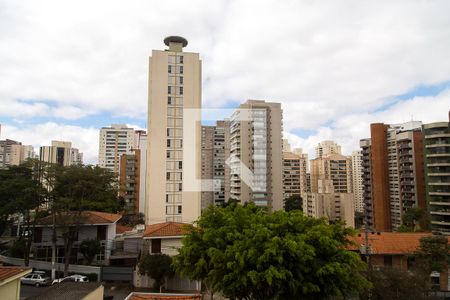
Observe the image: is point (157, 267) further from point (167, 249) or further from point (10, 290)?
point (10, 290)

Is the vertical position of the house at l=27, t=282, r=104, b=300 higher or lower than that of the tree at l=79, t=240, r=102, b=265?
higher

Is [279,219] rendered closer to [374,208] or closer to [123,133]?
[374,208]

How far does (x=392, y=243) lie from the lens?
19.2 meters

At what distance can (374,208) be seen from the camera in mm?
44438

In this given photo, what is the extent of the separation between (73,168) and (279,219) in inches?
602

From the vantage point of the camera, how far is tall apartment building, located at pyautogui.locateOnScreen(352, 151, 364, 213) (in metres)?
70.9

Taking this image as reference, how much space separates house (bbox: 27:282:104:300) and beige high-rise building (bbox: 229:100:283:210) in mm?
35037

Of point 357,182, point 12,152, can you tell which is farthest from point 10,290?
point 357,182

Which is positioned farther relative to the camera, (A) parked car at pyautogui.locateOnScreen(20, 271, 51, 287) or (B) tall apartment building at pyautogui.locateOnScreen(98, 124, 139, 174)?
(B) tall apartment building at pyautogui.locateOnScreen(98, 124, 139, 174)

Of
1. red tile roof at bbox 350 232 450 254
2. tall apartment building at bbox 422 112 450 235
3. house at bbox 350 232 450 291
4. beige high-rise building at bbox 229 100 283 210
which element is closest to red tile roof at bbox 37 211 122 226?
house at bbox 350 232 450 291

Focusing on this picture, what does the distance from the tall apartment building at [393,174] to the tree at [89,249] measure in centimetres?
3708

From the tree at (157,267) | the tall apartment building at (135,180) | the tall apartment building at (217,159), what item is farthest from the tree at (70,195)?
the tall apartment building at (217,159)

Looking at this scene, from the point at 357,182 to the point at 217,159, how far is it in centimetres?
3792

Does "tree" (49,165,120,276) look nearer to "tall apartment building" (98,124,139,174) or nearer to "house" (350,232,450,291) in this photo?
"house" (350,232,450,291)
